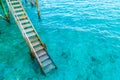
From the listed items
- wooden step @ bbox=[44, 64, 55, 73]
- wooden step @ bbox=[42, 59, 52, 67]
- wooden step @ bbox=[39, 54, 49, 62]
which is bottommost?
wooden step @ bbox=[44, 64, 55, 73]

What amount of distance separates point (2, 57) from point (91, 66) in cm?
961

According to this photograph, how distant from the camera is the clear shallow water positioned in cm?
1515

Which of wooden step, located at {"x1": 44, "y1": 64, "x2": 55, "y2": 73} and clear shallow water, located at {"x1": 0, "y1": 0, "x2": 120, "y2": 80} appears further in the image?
clear shallow water, located at {"x1": 0, "y1": 0, "x2": 120, "y2": 80}

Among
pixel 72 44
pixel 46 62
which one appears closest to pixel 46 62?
pixel 46 62

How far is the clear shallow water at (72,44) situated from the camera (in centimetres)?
1515

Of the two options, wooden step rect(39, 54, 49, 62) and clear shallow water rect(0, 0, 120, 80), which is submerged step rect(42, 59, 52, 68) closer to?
wooden step rect(39, 54, 49, 62)

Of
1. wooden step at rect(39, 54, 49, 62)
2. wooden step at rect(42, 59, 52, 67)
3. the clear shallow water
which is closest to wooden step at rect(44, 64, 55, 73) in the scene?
wooden step at rect(42, 59, 52, 67)

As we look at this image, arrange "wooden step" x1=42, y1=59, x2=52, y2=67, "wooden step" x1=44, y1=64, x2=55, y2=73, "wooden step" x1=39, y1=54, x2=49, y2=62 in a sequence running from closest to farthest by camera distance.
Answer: "wooden step" x1=44, y1=64, x2=55, y2=73 → "wooden step" x1=42, y1=59, x2=52, y2=67 → "wooden step" x1=39, y1=54, x2=49, y2=62

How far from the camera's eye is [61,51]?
58.5ft

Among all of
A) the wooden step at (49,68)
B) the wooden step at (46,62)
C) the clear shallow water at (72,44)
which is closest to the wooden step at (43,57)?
the wooden step at (46,62)

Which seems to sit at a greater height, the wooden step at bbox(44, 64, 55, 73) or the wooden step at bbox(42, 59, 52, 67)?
the wooden step at bbox(42, 59, 52, 67)

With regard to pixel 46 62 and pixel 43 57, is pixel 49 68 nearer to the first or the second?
pixel 46 62

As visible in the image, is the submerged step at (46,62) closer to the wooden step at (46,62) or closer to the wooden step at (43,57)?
the wooden step at (46,62)

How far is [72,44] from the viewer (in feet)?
62.2
